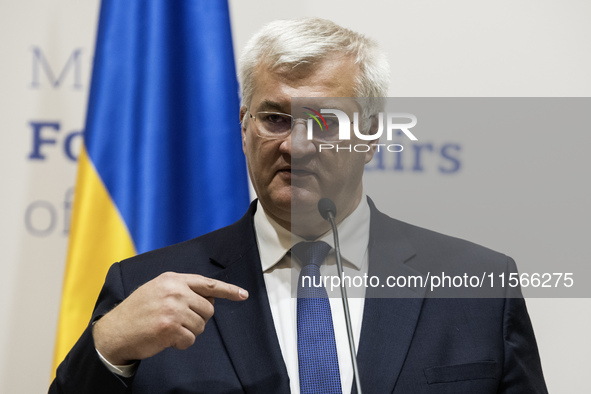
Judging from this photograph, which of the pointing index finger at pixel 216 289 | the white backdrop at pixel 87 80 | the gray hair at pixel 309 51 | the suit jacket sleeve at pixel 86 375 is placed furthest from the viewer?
the white backdrop at pixel 87 80

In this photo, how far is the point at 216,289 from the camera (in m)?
1.13

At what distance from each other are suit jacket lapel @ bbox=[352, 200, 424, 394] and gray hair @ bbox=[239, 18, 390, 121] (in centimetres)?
35

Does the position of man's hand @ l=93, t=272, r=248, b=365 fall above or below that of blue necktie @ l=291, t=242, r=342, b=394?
above

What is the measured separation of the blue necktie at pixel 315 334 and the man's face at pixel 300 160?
4.7 inches

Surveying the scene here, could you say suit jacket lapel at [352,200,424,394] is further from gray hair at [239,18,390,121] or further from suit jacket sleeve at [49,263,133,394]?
suit jacket sleeve at [49,263,133,394]

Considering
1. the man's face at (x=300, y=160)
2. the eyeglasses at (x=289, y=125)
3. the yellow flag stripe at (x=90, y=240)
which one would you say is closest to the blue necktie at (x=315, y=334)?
the man's face at (x=300, y=160)

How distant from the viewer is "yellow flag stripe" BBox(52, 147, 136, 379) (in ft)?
6.40

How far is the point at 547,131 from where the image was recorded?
192cm

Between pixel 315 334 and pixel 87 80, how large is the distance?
1.33 m

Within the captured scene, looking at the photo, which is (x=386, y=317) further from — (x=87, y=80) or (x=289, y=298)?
(x=87, y=80)

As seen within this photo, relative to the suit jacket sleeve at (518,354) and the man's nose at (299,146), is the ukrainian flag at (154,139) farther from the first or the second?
the suit jacket sleeve at (518,354)

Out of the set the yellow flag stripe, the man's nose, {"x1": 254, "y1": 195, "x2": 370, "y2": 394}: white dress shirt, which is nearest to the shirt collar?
{"x1": 254, "y1": 195, "x2": 370, "y2": 394}: white dress shirt

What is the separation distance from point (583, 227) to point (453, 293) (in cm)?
46

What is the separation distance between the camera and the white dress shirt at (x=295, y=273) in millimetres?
1374
